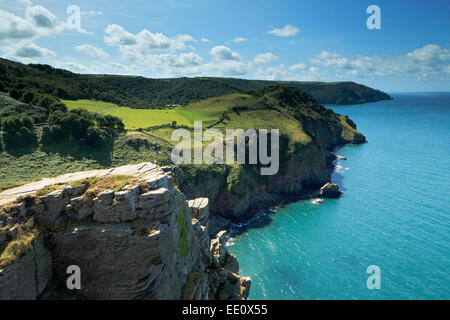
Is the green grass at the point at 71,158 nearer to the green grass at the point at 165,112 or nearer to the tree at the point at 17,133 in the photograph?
Answer: the tree at the point at 17,133

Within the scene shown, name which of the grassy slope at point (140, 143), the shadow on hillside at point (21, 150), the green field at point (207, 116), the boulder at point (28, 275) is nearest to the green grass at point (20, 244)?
the boulder at point (28, 275)

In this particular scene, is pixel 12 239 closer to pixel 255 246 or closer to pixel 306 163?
pixel 255 246

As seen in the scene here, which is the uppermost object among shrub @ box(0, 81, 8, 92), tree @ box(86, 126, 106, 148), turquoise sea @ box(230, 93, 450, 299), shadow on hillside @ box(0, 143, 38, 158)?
shrub @ box(0, 81, 8, 92)

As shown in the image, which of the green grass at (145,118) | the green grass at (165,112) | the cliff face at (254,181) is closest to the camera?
the cliff face at (254,181)

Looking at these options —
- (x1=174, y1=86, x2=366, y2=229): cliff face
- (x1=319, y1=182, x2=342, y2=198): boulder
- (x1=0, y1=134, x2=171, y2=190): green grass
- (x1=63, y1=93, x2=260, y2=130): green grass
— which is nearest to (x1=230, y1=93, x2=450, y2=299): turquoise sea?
(x1=319, y1=182, x2=342, y2=198): boulder

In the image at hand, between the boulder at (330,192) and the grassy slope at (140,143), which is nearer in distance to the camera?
the grassy slope at (140,143)

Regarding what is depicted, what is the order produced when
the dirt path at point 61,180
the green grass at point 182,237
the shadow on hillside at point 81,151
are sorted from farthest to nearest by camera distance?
the shadow on hillside at point 81,151, the green grass at point 182,237, the dirt path at point 61,180

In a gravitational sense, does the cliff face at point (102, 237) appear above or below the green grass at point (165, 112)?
below

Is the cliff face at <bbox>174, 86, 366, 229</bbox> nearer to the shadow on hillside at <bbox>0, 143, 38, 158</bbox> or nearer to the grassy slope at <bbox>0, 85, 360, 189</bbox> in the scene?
the grassy slope at <bbox>0, 85, 360, 189</bbox>
